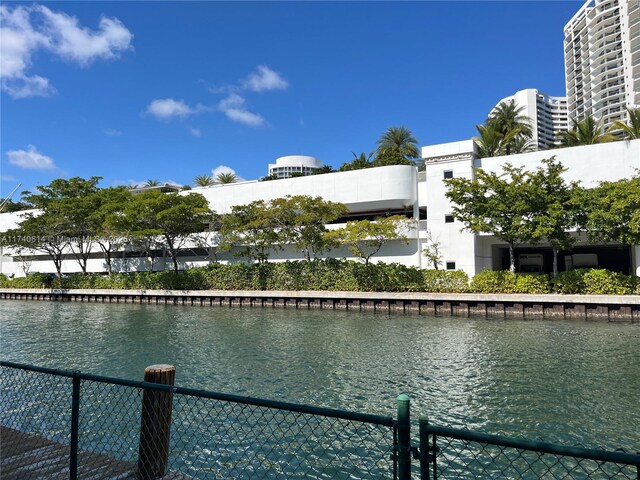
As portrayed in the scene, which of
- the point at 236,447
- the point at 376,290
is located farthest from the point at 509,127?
the point at 236,447

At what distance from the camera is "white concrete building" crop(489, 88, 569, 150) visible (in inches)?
4254

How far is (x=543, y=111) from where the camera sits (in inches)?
4385

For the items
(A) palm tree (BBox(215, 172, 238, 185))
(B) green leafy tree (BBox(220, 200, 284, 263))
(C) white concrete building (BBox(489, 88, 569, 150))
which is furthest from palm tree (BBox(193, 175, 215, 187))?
(C) white concrete building (BBox(489, 88, 569, 150))

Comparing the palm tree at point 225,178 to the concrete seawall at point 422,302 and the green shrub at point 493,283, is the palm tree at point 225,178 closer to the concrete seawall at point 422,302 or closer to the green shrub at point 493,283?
the concrete seawall at point 422,302

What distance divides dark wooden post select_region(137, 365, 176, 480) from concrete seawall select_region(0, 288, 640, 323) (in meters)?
20.2

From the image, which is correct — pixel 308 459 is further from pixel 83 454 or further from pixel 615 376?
pixel 615 376

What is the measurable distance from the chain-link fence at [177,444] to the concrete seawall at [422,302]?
16685 millimetres

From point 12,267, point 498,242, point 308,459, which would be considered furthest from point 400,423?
point 12,267

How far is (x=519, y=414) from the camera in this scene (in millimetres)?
7582

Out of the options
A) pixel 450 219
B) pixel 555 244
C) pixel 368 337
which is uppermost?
pixel 450 219

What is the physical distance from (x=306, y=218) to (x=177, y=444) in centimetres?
2330

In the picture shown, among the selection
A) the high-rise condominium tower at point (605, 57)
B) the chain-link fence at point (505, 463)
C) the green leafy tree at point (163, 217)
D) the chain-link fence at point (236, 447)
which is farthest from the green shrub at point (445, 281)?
the high-rise condominium tower at point (605, 57)

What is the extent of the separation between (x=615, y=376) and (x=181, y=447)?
9.12 metres

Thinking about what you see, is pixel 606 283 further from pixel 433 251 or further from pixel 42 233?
pixel 42 233
